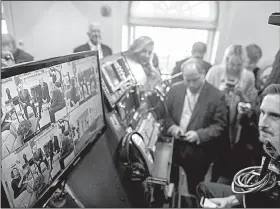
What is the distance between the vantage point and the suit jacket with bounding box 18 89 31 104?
1.84 feet

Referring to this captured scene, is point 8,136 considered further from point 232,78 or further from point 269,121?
point 232,78

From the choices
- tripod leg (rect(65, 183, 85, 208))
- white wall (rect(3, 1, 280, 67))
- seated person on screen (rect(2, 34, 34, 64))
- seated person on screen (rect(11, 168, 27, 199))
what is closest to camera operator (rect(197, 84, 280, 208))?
tripod leg (rect(65, 183, 85, 208))

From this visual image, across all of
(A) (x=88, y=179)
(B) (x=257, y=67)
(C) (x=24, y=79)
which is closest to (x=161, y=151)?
(A) (x=88, y=179)

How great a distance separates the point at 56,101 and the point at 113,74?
2.28 ft

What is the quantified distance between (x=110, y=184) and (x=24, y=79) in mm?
657

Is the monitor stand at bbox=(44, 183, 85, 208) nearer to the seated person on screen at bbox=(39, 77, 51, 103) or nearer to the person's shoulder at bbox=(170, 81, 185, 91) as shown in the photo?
the seated person on screen at bbox=(39, 77, 51, 103)

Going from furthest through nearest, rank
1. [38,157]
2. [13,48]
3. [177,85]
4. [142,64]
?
1. [13,48]
2. [177,85]
3. [142,64]
4. [38,157]

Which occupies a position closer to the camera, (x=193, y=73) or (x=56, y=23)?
(x=193, y=73)

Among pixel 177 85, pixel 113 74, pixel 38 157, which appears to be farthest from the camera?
pixel 177 85

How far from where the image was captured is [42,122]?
2.10 feet

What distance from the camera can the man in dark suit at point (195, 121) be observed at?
1.82 meters

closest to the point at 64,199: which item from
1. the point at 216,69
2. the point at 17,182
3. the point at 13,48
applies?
the point at 17,182

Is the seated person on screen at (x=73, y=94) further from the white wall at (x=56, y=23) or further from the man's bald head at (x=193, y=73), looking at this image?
the white wall at (x=56, y=23)

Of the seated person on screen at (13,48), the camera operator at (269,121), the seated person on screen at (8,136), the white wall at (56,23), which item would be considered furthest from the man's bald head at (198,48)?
Result: the white wall at (56,23)
